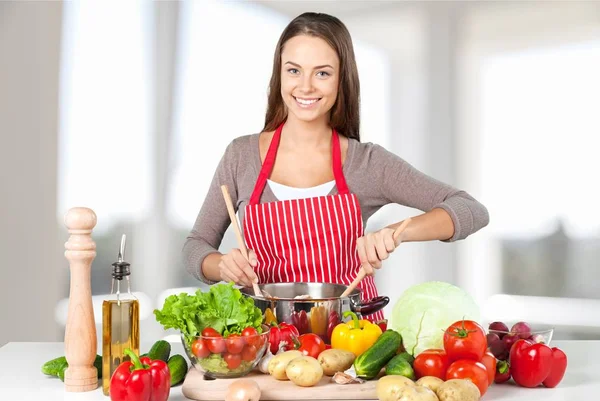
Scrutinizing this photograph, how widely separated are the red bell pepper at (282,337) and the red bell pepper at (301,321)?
69mm

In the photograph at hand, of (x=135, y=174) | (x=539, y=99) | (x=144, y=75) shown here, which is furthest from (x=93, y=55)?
(x=539, y=99)

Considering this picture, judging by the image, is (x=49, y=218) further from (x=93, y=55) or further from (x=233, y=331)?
(x=233, y=331)

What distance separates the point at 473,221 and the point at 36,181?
3.08 m

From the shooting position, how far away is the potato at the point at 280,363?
69.5 inches

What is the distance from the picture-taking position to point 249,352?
1.77 metres

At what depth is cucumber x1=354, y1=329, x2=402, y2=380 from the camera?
1778mm

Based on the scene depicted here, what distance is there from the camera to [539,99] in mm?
4926

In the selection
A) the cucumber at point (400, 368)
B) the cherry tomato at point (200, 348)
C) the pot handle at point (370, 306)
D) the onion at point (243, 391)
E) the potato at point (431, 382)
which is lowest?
the onion at point (243, 391)

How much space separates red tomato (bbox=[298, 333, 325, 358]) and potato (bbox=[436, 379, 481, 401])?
1.15ft

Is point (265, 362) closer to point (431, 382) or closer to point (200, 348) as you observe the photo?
point (200, 348)

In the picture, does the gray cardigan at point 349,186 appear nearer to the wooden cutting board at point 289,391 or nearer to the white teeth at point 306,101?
the white teeth at point 306,101

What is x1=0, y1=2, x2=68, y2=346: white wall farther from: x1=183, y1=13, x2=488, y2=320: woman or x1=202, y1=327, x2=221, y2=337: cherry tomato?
x1=202, y1=327, x2=221, y2=337: cherry tomato

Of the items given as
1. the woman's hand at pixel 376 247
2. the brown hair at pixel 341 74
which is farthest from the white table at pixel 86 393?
the brown hair at pixel 341 74

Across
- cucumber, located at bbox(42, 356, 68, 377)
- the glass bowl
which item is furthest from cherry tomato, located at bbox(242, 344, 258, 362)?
cucumber, located at bbox(42, 356, 68, 377)
